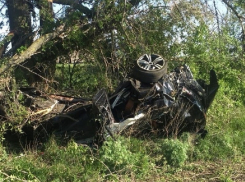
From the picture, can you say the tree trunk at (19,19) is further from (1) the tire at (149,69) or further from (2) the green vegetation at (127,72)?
(1) the tire at (149,69)

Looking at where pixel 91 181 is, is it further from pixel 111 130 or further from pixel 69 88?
pixel 69 88

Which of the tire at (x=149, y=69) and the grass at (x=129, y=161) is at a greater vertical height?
the tire at (x=149, y=69)

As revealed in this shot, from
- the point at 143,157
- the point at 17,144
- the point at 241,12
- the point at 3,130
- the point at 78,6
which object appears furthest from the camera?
the point at 241,12

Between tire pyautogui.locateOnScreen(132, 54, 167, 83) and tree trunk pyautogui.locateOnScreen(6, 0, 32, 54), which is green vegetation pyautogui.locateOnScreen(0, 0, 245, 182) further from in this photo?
tire pyautogui.locateOnScreen(132, 54, 167, 83)

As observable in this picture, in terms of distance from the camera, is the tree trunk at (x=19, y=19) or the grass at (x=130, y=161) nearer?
the grass at (x=130, y=161)

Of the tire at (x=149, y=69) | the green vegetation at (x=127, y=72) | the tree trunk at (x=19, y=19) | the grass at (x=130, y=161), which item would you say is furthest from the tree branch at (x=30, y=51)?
the tire at (x=149, y=69)

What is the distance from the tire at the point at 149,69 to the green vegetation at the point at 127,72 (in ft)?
3.69

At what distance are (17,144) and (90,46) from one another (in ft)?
10.6

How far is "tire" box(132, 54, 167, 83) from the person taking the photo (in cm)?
768

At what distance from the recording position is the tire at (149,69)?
7676mm

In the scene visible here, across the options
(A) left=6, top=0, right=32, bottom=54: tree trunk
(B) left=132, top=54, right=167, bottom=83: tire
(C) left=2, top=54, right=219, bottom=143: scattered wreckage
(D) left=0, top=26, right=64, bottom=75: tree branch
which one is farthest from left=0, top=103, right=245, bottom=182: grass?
(A) left=6, top=0, right=32, bottom=54: tree trunk

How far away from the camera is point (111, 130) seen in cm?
715

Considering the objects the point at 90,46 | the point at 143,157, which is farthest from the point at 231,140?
the point at 90,46

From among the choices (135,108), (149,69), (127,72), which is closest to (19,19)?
(127,72)
